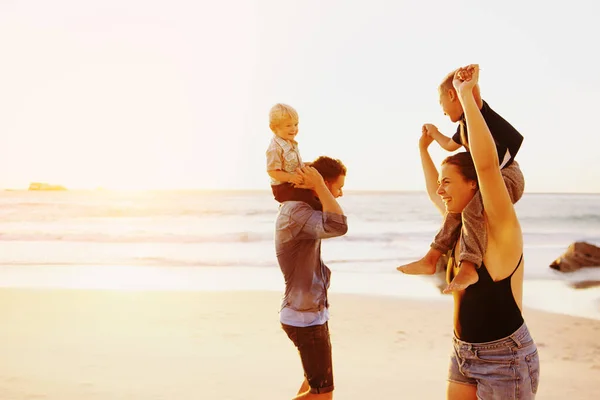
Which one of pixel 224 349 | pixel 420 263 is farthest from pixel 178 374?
pixel 420 263

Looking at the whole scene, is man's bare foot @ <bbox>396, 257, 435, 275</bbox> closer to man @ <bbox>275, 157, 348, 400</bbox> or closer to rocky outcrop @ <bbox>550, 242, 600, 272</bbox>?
man @ <bbox>275, 157, 348, 400</bbox>

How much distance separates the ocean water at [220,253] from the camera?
41.9 feet

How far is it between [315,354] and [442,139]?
1294 mm

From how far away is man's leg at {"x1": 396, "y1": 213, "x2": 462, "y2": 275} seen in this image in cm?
251

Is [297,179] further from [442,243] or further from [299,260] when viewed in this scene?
[442,243]

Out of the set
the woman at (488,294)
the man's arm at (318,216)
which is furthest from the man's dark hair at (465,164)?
the man's arm at (318,216)

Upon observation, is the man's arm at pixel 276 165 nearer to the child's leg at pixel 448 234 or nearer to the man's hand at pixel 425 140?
the man's hand at pixel 425 140

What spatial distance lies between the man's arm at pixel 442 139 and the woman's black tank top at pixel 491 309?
0.65 metres

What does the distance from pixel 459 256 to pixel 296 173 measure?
113cm

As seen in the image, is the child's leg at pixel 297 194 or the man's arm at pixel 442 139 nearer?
the man's arm at pixel 442 139

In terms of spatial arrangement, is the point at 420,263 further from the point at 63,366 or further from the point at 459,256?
the point at 63,366

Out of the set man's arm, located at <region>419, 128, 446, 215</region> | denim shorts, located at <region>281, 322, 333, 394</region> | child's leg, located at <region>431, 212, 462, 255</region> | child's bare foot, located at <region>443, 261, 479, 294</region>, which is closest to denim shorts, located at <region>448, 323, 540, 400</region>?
child's bare foot, located at <region>443, 261, 479, 294</region>

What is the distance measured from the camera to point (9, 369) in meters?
6.50

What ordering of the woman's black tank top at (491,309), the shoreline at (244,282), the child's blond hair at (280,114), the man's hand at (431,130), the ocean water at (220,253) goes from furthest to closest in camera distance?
the ocean water at (220,253)
the shoreline at (244,282)
the child's blond hair at (280,114)
the man's hand at (431,130)
the woman's black tank top at (491,309)
